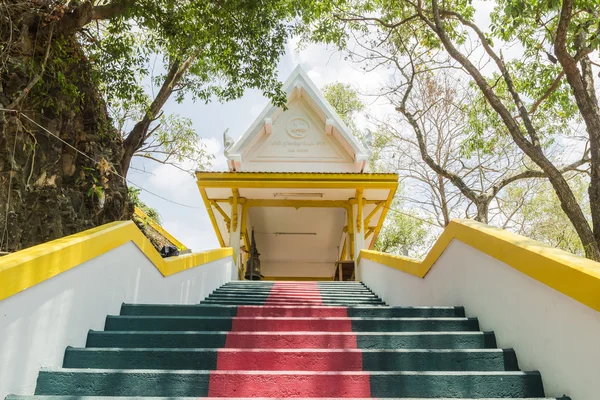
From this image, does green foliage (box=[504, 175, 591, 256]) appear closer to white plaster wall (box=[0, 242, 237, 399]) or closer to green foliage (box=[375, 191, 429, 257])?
green foliage (box=[375, 191, 429, 257])

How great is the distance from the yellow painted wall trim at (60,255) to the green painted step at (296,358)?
0.54m

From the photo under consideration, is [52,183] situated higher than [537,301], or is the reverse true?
[52,183]

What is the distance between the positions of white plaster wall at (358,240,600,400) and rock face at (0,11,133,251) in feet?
14.7

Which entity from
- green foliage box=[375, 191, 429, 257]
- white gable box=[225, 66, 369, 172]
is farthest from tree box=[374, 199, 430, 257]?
white gable box=[225, 66, 369, 172]

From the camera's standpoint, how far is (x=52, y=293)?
2211 millimetres

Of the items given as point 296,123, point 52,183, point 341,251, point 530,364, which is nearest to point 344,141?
point 296,123

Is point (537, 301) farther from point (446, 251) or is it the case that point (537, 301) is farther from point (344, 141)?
point (344, 141)

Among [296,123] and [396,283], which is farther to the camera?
[296,123]

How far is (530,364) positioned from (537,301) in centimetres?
37

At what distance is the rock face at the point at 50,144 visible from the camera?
467 cm

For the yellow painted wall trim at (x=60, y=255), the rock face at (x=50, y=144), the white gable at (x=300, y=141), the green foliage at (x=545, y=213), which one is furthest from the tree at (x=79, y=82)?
the green foliage at (x=545, y=213)

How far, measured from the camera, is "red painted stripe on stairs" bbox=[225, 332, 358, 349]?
261cm

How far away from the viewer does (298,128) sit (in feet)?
35.2

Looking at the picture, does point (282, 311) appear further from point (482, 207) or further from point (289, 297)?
point (482, 207)
